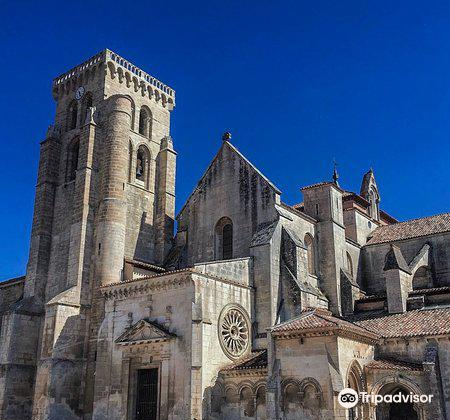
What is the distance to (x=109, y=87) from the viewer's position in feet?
120

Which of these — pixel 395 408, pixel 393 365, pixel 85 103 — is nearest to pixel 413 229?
pixel 393 365

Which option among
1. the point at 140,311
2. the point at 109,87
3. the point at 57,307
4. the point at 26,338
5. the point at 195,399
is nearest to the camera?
the point at 195,399

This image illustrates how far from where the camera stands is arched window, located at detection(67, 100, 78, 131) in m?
38.2

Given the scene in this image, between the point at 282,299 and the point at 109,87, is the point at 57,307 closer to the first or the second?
the point at 282,299

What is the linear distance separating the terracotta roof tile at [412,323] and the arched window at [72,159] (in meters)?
20.4

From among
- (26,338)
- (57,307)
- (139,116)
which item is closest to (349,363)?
(57,307)

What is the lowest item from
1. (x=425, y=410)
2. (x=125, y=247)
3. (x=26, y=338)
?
Answer: (x=425, y=410)

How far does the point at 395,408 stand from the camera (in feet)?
76.8

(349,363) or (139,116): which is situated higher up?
(139,116)

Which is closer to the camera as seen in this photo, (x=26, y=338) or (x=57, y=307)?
(x=57, y=307)

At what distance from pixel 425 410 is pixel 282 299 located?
29.3ft

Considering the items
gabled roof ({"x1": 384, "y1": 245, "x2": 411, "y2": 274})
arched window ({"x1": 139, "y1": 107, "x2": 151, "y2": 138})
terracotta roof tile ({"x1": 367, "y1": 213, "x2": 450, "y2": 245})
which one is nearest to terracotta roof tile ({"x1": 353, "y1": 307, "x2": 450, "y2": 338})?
gabled roof ({"x1": 384, "y1": 245, "x2": 411, "y2": 274})

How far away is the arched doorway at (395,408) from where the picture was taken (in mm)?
22797

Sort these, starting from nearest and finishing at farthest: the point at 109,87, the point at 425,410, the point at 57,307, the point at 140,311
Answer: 1. the point at 425,410
2. the point at 140,311
3. the point at 57,307
4. the point at 109,87
